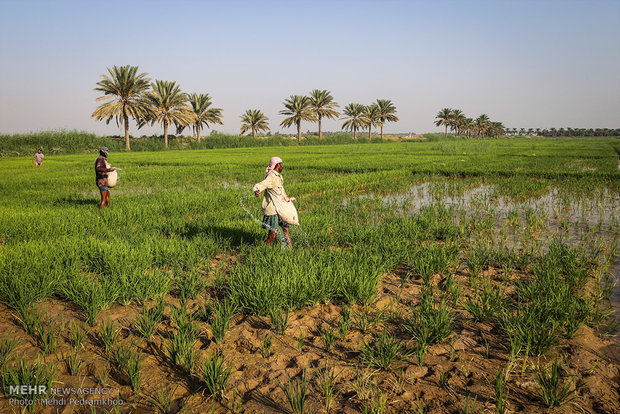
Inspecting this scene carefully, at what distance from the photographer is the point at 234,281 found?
11.7ft

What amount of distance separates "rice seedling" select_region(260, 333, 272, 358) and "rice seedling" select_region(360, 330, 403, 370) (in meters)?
0.70

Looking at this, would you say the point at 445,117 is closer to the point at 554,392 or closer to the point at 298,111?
the point at 298,111

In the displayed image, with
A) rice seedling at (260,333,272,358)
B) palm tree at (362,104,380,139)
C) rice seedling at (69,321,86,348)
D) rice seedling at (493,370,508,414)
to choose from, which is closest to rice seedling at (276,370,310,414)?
rice seedling at (260,333,272,358)

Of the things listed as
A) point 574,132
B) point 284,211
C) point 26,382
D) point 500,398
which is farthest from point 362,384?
point 574,132

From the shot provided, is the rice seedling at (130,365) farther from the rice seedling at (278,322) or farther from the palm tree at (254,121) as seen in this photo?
the palm tree at (254,121)

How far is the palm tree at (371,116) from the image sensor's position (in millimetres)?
60031

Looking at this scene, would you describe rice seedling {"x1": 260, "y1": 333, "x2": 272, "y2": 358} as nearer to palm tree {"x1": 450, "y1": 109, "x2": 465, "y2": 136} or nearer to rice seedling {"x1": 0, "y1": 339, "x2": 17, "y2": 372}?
rice seedling {"x1": 0, "y1": 339, "x2": 17, "y2": 372}

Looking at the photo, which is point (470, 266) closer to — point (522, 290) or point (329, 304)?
point (522, 290)

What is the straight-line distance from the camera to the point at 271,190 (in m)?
4.59

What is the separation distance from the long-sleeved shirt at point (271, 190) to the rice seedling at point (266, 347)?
2014mm

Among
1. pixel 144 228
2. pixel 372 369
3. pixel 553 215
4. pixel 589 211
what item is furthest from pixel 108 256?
pixel 589 211

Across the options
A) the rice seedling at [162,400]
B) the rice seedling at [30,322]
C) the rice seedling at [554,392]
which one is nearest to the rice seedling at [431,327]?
the rice seedling at [554,392]

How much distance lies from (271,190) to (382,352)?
2.62m

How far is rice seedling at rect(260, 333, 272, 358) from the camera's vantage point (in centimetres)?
264
